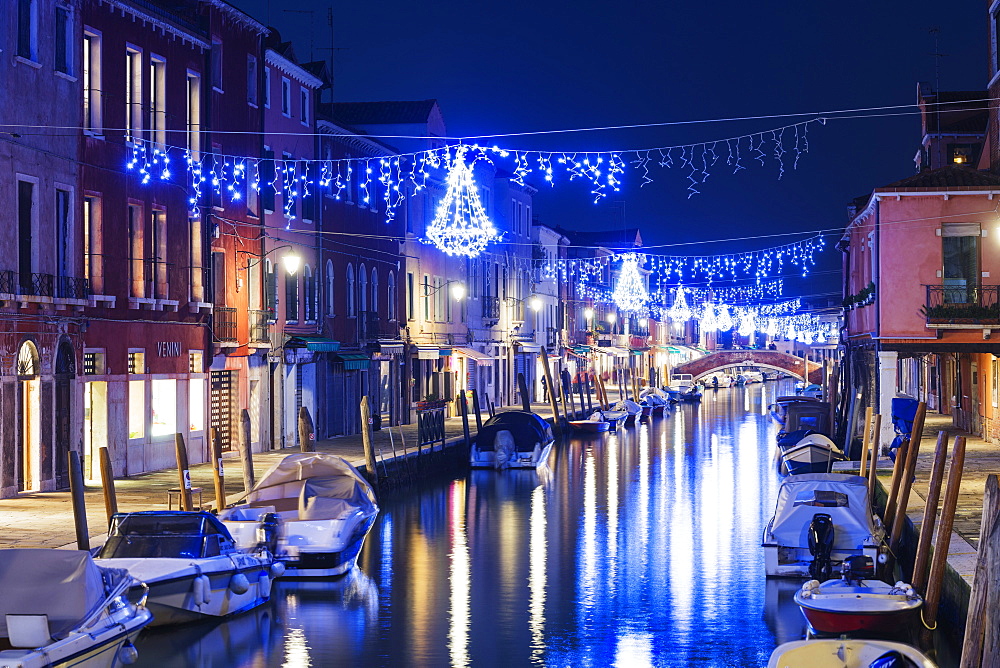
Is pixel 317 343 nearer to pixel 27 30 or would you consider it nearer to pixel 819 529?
pixel 27 30

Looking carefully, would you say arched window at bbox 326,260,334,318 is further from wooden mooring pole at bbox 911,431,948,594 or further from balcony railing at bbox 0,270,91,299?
wooden mooring pole at bbox 911,431,948,594

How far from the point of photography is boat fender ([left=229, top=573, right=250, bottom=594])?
58.8 ft

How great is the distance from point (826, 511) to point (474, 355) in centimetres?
3457

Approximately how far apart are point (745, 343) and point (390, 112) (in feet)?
435

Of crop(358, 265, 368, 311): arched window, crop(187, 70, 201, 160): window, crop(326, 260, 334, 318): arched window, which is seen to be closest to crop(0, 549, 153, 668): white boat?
crop(187, 70, 201, 160): window

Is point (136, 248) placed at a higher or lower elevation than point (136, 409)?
higher

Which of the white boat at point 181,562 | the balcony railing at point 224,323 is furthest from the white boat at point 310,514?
the balcony railing at point 224,323

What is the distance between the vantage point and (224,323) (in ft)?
107

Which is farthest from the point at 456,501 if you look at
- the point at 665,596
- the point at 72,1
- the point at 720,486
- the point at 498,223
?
the point at 498,223

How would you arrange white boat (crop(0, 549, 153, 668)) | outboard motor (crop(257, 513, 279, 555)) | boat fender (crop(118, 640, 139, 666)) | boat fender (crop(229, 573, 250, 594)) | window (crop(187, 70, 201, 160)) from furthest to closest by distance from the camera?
1. window (crop(187, 70, 201, 160))
2. outboard motor (crop(257, 513, 279, 555))
3. boat fender (crop(229, 573, 250, 594))
4. boat fender (crop(118, 640, 139, 666))
5. white boat (crop(0, 549, 153, 668))

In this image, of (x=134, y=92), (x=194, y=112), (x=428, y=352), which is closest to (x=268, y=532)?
(x=134, y=92)

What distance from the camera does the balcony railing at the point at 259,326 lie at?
113 feet

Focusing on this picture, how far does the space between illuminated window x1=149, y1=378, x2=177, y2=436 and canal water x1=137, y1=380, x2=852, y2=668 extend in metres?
5.50

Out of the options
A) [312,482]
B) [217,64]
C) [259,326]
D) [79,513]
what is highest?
[217,64]
